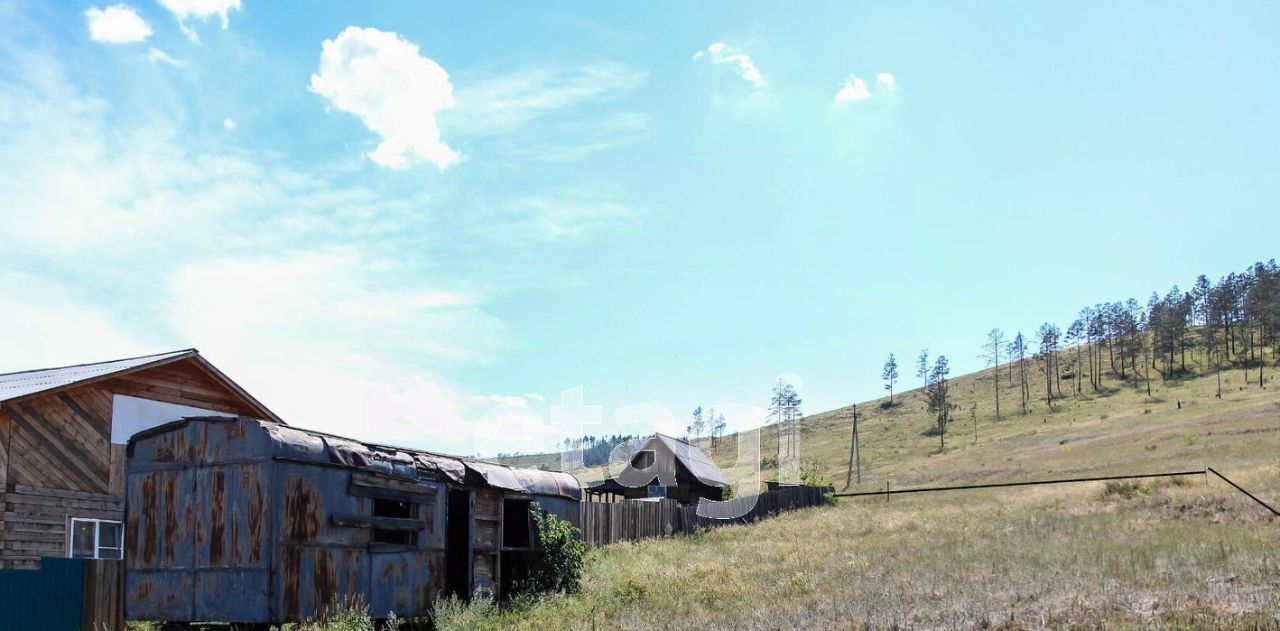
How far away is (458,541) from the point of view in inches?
747

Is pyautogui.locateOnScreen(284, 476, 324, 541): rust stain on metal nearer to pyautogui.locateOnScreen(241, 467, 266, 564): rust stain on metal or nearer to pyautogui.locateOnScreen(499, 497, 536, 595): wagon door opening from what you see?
pyautogui.locateOnScreen(241, 467, 266, 564): rust stain on metal

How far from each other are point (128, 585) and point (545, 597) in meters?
7.66

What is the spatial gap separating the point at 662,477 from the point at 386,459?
2995 cm

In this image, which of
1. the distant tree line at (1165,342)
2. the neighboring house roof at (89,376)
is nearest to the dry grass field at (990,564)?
the neighboring house roof at (89,376)

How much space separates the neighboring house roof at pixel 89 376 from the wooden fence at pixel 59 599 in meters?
5.33

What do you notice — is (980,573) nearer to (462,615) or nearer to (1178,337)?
(462,615)

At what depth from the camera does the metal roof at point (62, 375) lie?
64.7ft

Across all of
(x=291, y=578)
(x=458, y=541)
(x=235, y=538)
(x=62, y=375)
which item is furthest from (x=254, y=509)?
(x=62, y=375)

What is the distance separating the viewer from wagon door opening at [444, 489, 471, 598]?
17.8 metres

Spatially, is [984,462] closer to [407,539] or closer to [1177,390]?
Result: [1177,390]

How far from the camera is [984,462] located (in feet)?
211

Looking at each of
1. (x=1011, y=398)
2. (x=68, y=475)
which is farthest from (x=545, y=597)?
(x=1011, y=398)

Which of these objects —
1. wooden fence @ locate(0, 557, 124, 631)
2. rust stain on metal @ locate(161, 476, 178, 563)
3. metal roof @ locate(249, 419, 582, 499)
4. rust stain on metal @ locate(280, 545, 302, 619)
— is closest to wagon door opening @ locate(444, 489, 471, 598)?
metal roof @ locate(249, 419, 582, 499)

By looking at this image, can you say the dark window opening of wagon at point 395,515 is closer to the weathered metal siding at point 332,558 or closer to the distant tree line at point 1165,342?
the weathered metal siding at point 332,558
